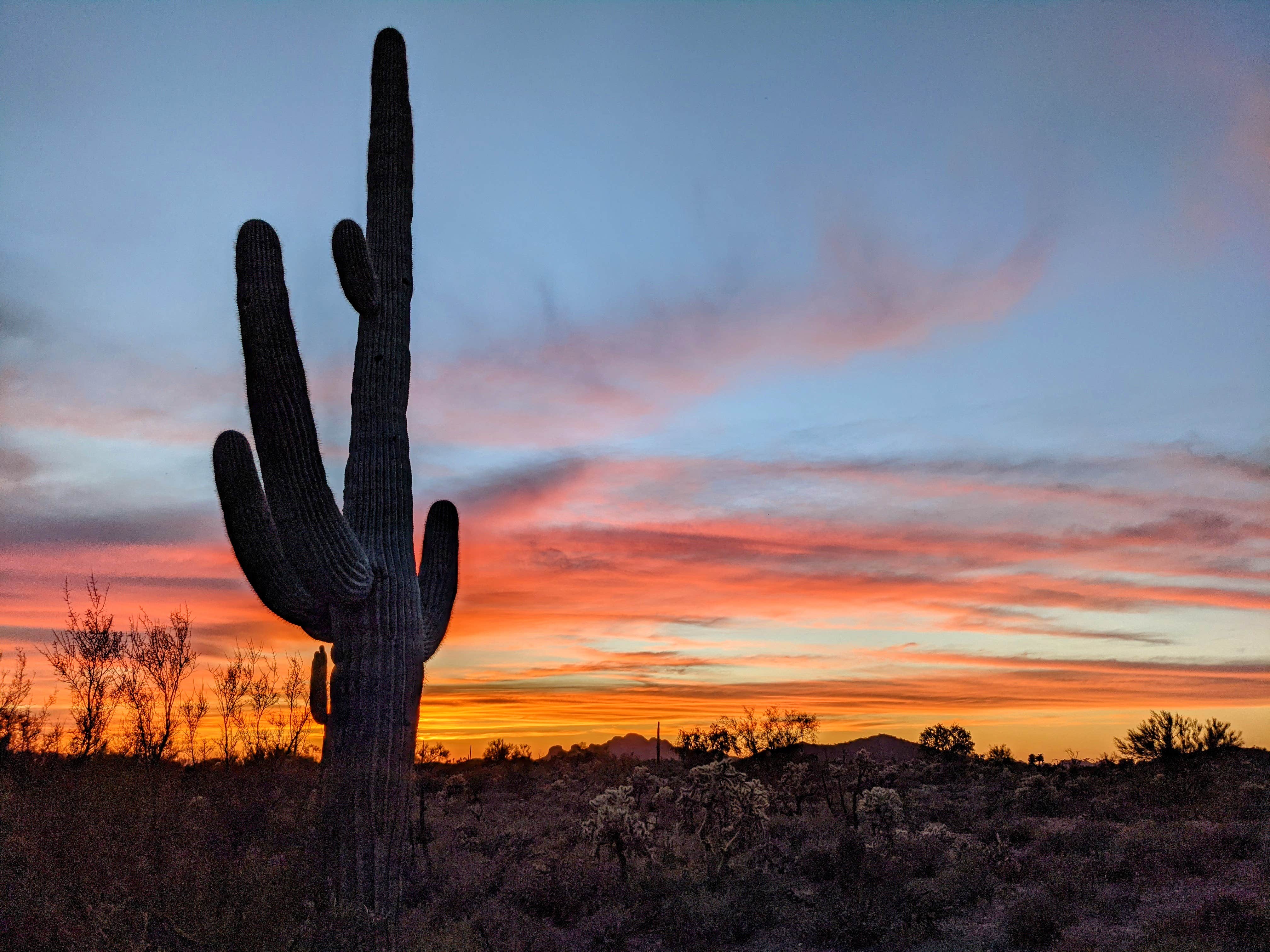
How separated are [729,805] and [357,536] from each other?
10840 millimetres

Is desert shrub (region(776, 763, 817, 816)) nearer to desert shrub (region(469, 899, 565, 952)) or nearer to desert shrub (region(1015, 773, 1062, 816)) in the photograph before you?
desert shrub (region(1015, 773, 1062, 816))

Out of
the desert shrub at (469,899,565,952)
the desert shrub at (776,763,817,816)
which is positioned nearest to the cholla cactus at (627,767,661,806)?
the desert shrub at (776,763,817,816)

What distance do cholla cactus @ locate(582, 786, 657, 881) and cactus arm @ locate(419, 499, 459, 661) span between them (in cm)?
765

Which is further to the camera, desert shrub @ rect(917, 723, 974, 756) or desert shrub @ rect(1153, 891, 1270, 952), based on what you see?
desert shrub @ rect(917, 723, 974, 756)

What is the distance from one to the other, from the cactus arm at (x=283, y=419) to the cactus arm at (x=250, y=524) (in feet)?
0.58

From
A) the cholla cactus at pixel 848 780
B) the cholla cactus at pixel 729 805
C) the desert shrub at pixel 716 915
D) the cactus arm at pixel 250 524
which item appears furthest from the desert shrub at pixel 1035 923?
the cactus arm at pixel 250 524

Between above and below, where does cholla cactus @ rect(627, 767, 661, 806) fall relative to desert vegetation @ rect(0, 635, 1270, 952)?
below

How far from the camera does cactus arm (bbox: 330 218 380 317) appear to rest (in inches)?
293

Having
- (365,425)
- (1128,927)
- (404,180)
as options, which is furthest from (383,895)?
(1128,927)

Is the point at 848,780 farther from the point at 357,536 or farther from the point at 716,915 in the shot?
the point at 357,536

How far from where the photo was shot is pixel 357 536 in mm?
7324

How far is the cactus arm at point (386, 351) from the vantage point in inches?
299

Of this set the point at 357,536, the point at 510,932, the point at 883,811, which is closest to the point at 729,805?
the point at 883,811

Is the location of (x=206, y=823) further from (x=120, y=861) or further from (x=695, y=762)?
(x=695, y=762)
